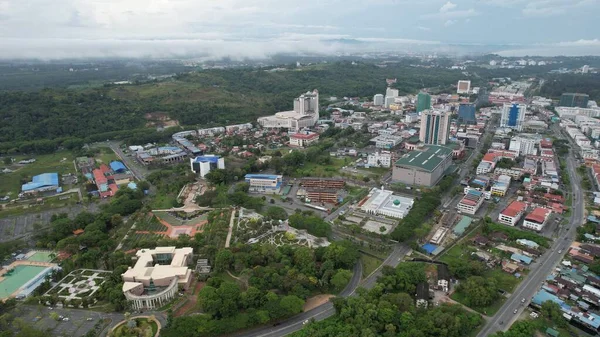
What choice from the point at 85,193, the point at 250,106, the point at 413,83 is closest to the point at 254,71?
the point at 250,106

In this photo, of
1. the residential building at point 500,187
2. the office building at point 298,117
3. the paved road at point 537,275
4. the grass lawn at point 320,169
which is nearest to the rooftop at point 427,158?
the residential building at point 500,187

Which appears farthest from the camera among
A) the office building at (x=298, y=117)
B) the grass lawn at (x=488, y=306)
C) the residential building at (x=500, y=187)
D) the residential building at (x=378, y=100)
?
the residential building at (x=378, y=100)

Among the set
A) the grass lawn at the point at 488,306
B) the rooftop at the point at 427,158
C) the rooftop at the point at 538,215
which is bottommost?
the grass lawn at the point at 488,306

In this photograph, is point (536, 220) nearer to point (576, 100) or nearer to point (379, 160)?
point (379, 160)

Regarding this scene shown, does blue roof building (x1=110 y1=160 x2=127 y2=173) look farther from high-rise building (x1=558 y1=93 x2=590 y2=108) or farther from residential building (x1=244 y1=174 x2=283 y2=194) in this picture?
high-rise building (x1=558 y1=93 x2=590 y2=108)

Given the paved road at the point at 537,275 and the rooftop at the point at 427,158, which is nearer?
the paved road at the point at 537,275

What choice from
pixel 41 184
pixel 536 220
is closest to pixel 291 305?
pixel 536 220

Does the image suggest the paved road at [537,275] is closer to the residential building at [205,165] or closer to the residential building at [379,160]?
the residential building at [379,160]
